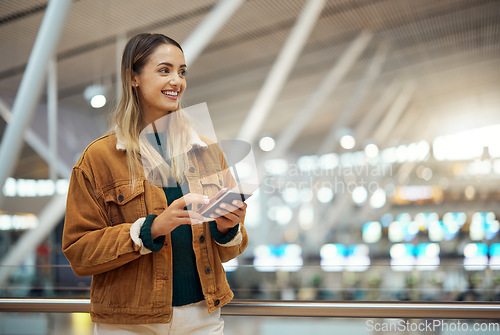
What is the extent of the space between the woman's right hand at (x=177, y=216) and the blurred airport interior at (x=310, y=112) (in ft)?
9.35

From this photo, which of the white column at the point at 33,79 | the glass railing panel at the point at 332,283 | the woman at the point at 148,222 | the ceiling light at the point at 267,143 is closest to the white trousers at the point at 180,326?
the woman at the point at 148,222

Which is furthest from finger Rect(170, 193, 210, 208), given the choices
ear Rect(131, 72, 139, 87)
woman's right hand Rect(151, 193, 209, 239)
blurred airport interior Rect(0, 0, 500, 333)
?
blurred airport interior Rect(0, 0, 500, 333)

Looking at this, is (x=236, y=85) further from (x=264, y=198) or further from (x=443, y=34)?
(x=443, y=34)

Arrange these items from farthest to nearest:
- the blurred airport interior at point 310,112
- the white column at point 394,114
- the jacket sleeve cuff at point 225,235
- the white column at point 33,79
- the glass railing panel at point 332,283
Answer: the white column at point 394,114 → the blurred airport interior at point 310,112 → the white column at point 33,79 → the glass railing panel at point 332,283 → the jacket sleeve cuff at point 225,235

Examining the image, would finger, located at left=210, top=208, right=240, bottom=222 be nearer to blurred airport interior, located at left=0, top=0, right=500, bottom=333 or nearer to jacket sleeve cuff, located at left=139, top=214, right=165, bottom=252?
jacket sleeve cuff, located at left=139, top=214, right=165, bottom=252

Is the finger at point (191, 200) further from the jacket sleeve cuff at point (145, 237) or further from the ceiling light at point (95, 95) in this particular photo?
the ceiling light at point (95, 95)

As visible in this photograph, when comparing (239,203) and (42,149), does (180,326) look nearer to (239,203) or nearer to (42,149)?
(239,203)

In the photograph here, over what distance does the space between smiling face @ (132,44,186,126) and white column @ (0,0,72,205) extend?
3.02 m

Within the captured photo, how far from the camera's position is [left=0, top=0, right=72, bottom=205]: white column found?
13.7 feet

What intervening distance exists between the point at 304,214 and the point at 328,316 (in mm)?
2940

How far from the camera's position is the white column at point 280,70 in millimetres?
4832

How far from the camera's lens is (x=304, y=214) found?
543 cm

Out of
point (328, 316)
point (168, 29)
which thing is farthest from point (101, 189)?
point (168, 29)

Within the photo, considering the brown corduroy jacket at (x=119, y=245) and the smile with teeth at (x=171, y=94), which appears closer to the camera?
the brown corduroy jacket at (x=119, y=245)
